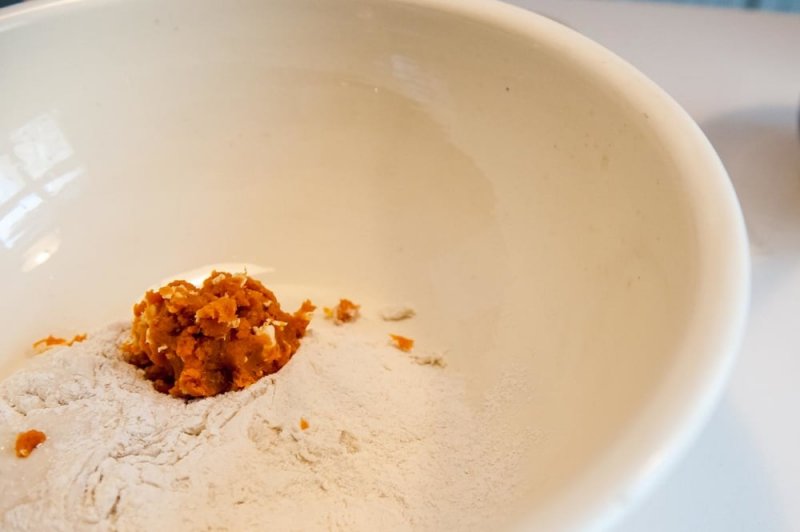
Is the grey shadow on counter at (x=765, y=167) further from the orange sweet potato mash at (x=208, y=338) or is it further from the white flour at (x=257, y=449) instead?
the orange sweet potato mash at (x=208, y=338)

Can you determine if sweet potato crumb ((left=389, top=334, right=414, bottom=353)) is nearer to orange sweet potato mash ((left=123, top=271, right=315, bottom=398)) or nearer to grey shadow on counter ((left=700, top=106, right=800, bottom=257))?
orange sweet potato mash ((left=123, top=271, right=315, bottom=398))

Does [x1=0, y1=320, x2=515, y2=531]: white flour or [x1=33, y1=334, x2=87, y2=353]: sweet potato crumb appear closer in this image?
[x1=0, y1=320, x2=515, y2=531]: white flour

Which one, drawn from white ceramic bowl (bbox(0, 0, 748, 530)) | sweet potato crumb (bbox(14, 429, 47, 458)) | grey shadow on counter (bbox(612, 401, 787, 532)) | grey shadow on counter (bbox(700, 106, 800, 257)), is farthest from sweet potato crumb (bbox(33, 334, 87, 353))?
grey shadow on counter (bbox(700, 106, 800, 257))

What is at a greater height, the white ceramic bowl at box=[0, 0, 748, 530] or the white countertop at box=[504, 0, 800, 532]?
the white ceramic bowl at box=[0, 0, 748, 530]

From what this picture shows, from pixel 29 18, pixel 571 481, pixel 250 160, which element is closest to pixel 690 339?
pixel 571 481

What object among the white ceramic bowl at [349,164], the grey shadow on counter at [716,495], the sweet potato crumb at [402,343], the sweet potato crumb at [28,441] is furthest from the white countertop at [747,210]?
the sweet potato crumb at [28,441]

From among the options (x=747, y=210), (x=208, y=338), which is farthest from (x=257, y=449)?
(x=747, y=210)
